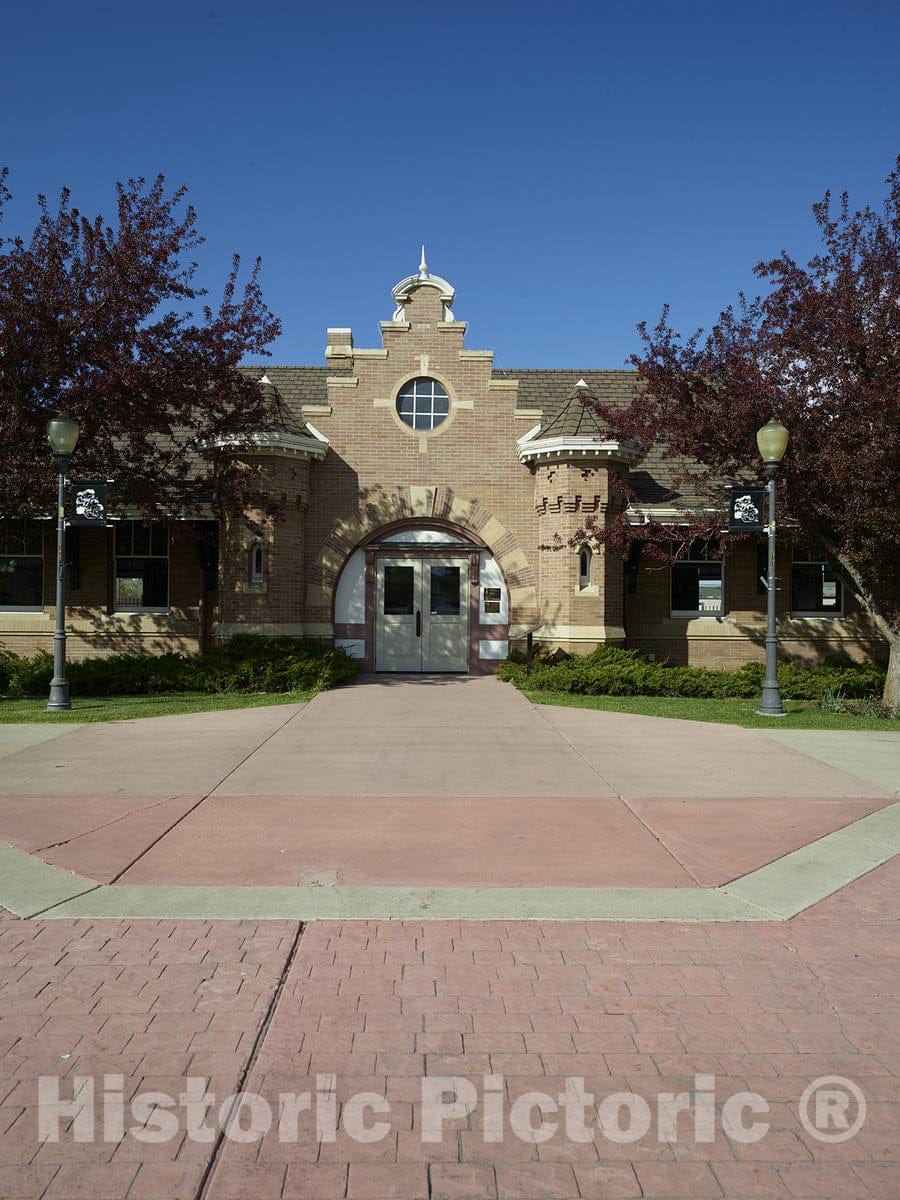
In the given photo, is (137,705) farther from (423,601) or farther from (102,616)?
(423,601)

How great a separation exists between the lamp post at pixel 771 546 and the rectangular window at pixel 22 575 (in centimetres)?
1410

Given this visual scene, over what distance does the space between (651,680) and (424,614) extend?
5.04 meters

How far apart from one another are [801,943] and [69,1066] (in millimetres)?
3527

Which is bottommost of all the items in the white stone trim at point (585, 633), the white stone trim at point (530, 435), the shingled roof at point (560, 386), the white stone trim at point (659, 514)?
the white stone trim at point (585, 633)

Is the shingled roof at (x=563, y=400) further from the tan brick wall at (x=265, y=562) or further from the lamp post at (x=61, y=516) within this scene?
the lamp post at (x=61, y=516)

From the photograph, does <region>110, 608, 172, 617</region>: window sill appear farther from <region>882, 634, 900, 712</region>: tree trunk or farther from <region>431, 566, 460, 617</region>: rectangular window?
<region>882, 634, 900, 712</region>: tree trunk

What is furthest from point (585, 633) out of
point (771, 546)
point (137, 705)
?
point (137, 705)

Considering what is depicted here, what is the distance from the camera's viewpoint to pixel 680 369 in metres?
14.8

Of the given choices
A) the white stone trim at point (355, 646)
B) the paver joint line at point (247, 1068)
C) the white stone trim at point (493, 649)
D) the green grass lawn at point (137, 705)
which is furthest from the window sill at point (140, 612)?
the paver joint line at point (247, 1068)

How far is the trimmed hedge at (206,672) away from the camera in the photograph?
1567 cm

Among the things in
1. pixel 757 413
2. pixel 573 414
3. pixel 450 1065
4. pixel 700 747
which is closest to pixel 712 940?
pixel 450 1065

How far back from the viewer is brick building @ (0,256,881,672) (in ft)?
59.8

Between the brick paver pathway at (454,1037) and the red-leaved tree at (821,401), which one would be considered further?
the red-leaved tree at (821,401)

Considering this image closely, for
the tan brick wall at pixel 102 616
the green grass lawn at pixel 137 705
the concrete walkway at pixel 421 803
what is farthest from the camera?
the tan brick wall at pixel 102 616
